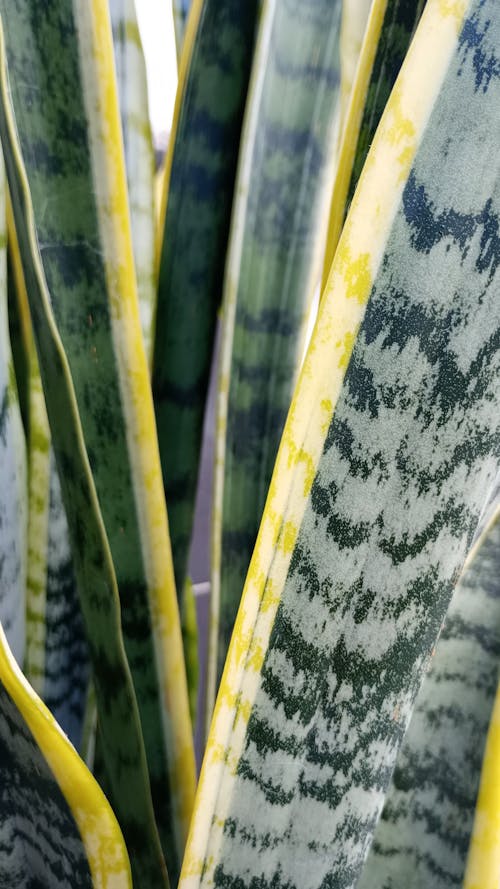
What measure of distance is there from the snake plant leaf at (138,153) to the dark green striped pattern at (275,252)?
0.24 ft

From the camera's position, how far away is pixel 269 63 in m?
0.41

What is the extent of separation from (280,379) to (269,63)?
17 cm

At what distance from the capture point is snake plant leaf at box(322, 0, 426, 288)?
1.02ft

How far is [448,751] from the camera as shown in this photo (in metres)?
0.32

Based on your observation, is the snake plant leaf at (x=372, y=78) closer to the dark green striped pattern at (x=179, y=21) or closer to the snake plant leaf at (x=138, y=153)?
the snake plant leaf at (x=138, y=153)

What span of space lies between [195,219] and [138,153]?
0.10 meters

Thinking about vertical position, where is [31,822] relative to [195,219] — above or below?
below

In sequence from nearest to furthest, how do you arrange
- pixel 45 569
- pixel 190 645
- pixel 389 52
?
1. pixel 389 52
2. pixel 45 569
3. pixel 190 645

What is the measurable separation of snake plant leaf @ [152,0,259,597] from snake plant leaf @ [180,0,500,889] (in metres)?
0.25

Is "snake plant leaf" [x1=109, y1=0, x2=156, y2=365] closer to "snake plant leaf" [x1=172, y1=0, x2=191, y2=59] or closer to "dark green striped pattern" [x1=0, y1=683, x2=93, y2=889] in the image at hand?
"snake plant leaf" [x1=172, y1=0, x2=191, y2=59]

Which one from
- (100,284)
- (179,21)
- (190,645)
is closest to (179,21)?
(179,21)

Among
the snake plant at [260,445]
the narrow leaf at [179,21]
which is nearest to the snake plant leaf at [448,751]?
the snake plant at [260,445]

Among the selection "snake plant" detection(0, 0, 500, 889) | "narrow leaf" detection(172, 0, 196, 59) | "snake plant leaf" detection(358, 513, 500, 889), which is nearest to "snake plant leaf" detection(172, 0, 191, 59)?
"narrow leaf" detection(172, 0, 196, 59)

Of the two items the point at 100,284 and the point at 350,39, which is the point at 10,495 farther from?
the point at 350,39
